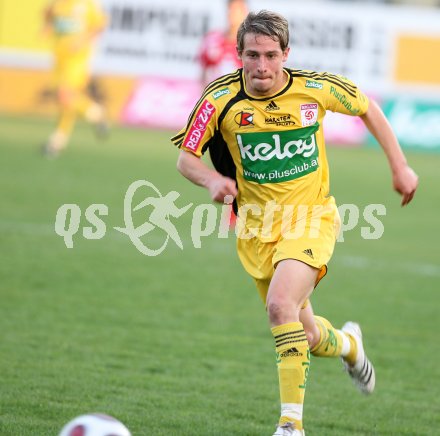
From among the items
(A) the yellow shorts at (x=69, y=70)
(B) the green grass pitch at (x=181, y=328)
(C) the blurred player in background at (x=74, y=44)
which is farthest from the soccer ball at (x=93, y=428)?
(A) the yellow shorts at (x=69, y=70)

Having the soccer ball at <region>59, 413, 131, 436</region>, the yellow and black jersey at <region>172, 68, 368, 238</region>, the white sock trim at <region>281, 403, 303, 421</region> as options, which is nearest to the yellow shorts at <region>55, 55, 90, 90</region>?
the yellow and black jersey at <region>172, 68, 368, 238</region>

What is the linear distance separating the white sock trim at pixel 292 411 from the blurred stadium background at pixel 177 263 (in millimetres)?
317

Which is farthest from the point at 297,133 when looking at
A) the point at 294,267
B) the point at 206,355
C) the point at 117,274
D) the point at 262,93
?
the point at 117,274

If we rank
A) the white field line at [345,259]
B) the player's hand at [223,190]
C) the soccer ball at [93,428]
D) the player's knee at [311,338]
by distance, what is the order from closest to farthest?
the soccer ball at [93,428] → the player's hand at [223,190] → the player's knee at [311,338] → the white field line at [345,259]

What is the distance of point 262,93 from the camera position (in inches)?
202

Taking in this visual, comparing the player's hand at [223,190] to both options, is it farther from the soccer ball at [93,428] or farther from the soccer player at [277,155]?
the soccer ball at [93,428]

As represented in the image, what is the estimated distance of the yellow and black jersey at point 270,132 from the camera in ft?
16.8

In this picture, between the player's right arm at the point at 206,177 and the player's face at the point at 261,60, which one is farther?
the player's face at the point at 261,60

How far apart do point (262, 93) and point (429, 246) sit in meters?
6.55

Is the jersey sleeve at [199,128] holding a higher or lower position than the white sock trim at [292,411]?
higher

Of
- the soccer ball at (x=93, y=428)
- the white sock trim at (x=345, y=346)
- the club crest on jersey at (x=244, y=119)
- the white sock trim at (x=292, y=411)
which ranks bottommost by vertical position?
the white sock trim at (x=292, y=411)

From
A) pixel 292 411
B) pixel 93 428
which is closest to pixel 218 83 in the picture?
pixel 292 411

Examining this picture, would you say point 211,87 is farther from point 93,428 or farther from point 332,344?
point 93,428

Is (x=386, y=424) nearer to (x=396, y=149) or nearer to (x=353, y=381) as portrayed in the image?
(x=353, y=381)
